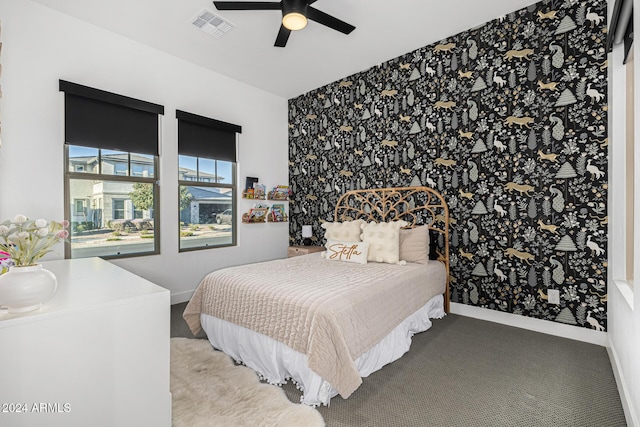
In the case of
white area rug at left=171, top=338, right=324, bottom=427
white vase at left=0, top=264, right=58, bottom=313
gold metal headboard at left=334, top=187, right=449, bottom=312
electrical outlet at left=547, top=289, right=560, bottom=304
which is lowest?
white area rug at left=171, top=338, right=324, bottom=427

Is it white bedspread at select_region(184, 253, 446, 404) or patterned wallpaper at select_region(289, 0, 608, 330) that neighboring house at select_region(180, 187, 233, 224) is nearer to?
white bedspread at select_region(184, 253, 446, 404)

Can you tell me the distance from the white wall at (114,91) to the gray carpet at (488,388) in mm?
2599

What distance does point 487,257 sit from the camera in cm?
318

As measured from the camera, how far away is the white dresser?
1.05 metres

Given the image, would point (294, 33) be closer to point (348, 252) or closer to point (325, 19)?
point (325, 19)

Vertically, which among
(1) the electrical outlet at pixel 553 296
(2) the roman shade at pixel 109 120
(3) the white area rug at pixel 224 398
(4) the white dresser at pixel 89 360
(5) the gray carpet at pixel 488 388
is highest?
(2) the roman shade at pixel 109 120

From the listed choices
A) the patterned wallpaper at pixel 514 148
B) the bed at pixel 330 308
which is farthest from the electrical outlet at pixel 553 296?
the bed at pixel 330 308

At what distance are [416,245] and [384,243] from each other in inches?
13.3

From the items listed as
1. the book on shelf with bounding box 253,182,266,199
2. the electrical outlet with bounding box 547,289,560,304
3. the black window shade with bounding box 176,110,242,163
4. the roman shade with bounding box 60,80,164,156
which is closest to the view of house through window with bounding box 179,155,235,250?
the black window shade with bounding box 176,110,242,163

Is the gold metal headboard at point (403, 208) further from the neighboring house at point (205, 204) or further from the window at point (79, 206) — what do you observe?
the window at point (79, 206)

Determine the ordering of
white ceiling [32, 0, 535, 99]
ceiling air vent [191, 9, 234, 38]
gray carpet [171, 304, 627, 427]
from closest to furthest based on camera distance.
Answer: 1. gray carpet [171, 304, 627, 427]
2. white ceiling [32, 0, 535, 99]
3. ceiling air vent [191, 9, 234, 38]

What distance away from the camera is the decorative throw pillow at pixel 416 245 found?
3252 millimetres

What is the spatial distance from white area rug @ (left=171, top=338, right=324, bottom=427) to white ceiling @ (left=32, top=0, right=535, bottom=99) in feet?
10.0

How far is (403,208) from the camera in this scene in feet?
12.5
